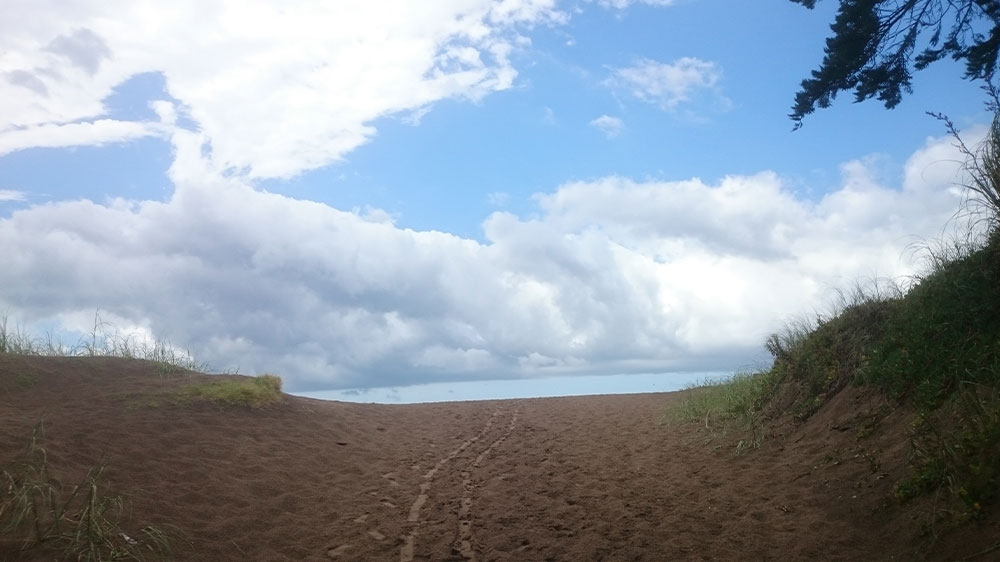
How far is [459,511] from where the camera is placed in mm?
9297

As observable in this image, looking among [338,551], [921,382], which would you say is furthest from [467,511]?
[921,382]

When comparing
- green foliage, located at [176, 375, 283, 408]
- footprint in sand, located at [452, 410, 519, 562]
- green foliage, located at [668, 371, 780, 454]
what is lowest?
footprint in sand, located at [452, 410, 519, 562]

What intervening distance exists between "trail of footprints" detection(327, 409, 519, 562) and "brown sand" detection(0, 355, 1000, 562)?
3cm

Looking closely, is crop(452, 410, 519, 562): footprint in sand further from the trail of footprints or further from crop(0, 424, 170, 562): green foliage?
crop(0, 424, 170, 562): green foliage

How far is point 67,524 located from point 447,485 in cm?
513

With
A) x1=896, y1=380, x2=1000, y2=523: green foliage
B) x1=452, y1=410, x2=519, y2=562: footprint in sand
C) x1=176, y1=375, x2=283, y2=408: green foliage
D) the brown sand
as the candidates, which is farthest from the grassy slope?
x1=176, y1=375, x2=283, y2=408: green foliage

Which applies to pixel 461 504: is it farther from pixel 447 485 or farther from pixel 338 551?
pixel 338 551

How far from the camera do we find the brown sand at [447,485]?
7512 millimetres

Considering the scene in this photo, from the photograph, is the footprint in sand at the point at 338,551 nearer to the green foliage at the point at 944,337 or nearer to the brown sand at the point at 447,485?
the brown sand at the point at 447,485

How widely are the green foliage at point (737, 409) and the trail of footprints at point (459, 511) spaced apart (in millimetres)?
3958

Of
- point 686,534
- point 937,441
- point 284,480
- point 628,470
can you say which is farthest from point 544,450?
point 937,441

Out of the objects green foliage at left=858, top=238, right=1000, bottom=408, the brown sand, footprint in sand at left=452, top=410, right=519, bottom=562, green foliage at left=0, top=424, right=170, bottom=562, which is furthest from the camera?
green foliage at left=858, top=238, right=1000, bottom=408

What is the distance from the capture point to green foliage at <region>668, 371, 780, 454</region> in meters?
12.1

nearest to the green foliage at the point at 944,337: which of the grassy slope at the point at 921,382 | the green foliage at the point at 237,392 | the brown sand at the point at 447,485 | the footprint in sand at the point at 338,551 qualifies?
the grassy slope at the point at 921,382
